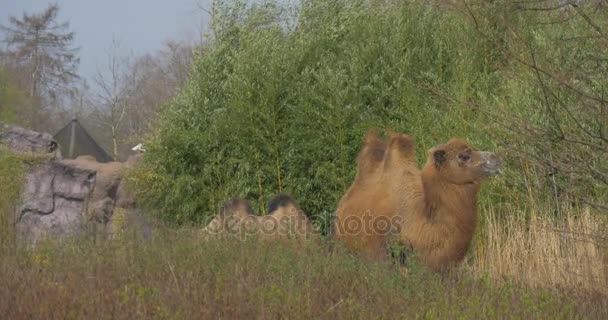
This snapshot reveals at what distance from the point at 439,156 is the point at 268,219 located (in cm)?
205

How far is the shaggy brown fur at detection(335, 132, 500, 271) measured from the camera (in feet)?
27.6

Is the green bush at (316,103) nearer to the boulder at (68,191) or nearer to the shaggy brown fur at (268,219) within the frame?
the boulder at (68,191)

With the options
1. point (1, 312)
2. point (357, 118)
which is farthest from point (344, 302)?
point (357, 118)

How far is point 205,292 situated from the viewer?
6.46 m

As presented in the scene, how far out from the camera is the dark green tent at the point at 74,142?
29188 millimetres

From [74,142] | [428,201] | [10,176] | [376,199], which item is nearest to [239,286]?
[428,201]

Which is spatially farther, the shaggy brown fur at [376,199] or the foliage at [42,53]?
the foliage at [42,53]

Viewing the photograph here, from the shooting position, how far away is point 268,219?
9.89 metres

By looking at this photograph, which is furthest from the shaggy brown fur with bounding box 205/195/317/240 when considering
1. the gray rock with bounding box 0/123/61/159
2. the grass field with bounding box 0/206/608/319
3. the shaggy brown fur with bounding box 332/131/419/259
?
the gray rock with bounding box 0/123/61/159

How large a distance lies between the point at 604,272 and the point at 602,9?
3763 millimetres

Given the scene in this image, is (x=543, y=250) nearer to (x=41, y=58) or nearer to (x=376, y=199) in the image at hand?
(x=376, y=199)

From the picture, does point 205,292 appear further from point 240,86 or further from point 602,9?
point 240,86
